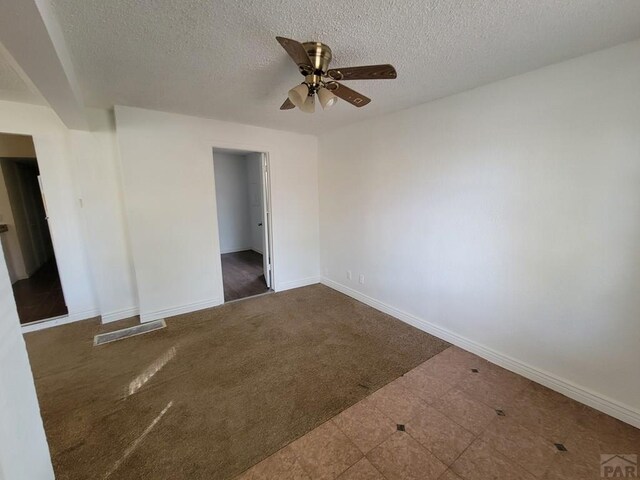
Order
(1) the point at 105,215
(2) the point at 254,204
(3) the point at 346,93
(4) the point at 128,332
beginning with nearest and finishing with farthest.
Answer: (3) the point at 346,93 → (4) the point at 128,332 → (1) the point at 105,215 → (2) the point at 254,204

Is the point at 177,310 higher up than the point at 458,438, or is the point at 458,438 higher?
the point at 177,310

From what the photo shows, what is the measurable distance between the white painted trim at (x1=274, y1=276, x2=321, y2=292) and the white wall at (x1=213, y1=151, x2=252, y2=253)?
282cm

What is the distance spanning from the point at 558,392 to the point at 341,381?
1.65 meters

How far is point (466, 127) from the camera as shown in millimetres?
2320

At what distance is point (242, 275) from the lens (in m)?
4.73

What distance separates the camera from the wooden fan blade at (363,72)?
57.9 inches

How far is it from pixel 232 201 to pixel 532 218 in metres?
5.68

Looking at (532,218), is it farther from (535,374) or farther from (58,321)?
(58,321)

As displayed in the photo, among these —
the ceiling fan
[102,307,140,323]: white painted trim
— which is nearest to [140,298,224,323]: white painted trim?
[102,307,140,323]: white painted trim

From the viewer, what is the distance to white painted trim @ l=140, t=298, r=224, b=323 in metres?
3.06

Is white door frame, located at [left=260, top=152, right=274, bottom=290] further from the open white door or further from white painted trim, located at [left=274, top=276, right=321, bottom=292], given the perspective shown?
white painted trim, located at [left=274, top=276, right=321, bottom=292]

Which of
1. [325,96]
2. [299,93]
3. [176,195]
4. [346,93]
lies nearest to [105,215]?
[176,195]

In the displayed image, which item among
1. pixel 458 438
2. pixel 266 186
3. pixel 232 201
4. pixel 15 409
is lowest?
pixel 458 438

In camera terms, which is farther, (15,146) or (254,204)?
(254,204)
